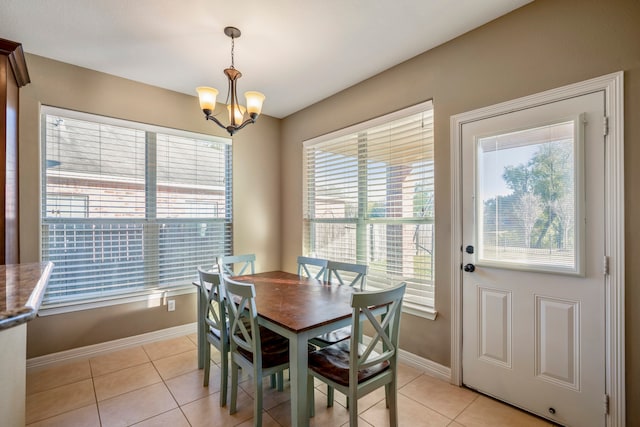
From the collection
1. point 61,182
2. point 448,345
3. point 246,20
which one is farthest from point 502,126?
point 61,182

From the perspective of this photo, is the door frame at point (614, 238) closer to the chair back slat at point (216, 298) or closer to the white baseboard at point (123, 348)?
the white baseboard at point (123, 348)

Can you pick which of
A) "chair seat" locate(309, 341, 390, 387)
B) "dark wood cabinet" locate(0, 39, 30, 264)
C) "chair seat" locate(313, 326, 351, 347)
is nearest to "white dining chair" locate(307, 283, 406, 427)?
"chair seat" locate(309, 341, 390, 387)

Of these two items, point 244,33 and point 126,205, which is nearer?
point 244,33

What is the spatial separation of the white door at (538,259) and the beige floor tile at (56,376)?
3174 mm

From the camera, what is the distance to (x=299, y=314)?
179cm

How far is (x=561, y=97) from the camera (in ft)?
6.05

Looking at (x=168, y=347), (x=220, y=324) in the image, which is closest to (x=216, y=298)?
(x=220, y=324)

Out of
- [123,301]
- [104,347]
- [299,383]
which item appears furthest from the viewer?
[123,301]

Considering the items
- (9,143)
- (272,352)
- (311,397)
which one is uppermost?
(9,143)

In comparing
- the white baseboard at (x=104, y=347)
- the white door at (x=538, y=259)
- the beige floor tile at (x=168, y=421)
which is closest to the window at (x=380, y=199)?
the white door at (x=538, y=259)

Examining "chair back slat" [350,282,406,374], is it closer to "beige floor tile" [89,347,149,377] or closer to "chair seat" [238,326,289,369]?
"chair seat" [238,326,289,369]

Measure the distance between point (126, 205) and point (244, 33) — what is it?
2083mm

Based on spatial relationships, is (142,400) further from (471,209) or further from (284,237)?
(471,209)

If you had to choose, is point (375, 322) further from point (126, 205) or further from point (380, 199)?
point (126, 205)
